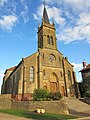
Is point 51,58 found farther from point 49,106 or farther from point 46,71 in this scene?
point 49,106

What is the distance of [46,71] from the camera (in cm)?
3519

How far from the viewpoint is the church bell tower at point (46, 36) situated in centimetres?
3978

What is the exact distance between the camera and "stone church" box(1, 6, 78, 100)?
106 feet

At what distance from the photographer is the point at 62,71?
3794cm

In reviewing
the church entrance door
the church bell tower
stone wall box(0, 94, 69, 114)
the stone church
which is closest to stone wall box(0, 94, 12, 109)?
stone wall box(0, 94, 69, 114)

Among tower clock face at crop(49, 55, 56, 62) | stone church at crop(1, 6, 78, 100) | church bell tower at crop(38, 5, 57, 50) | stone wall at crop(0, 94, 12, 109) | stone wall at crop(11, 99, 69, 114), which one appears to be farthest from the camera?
church bell tower at crop(38, 5, 57, 50)

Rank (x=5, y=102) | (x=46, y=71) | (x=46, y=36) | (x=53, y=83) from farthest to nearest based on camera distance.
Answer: (x=46, y=36), (x=53, y=83), (x=46, y=71), (x=5, y=102)

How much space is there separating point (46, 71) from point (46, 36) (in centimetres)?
1134

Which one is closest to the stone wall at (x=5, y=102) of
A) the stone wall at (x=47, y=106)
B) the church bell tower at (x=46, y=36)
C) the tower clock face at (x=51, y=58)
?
the stone wall at (x=47, y=106)

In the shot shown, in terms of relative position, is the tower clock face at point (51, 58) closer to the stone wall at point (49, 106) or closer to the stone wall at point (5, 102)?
the stone wall at point (5, 102)

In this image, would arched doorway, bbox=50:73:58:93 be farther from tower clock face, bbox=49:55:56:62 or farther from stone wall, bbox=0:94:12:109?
stone wall, bbox=0:94:12:109

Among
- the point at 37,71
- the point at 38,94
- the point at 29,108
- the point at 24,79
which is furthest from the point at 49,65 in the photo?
the point at 29,108

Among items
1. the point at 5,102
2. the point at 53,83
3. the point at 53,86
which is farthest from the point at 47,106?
the point at 53,83

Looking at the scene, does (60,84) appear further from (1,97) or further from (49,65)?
(1,97)
